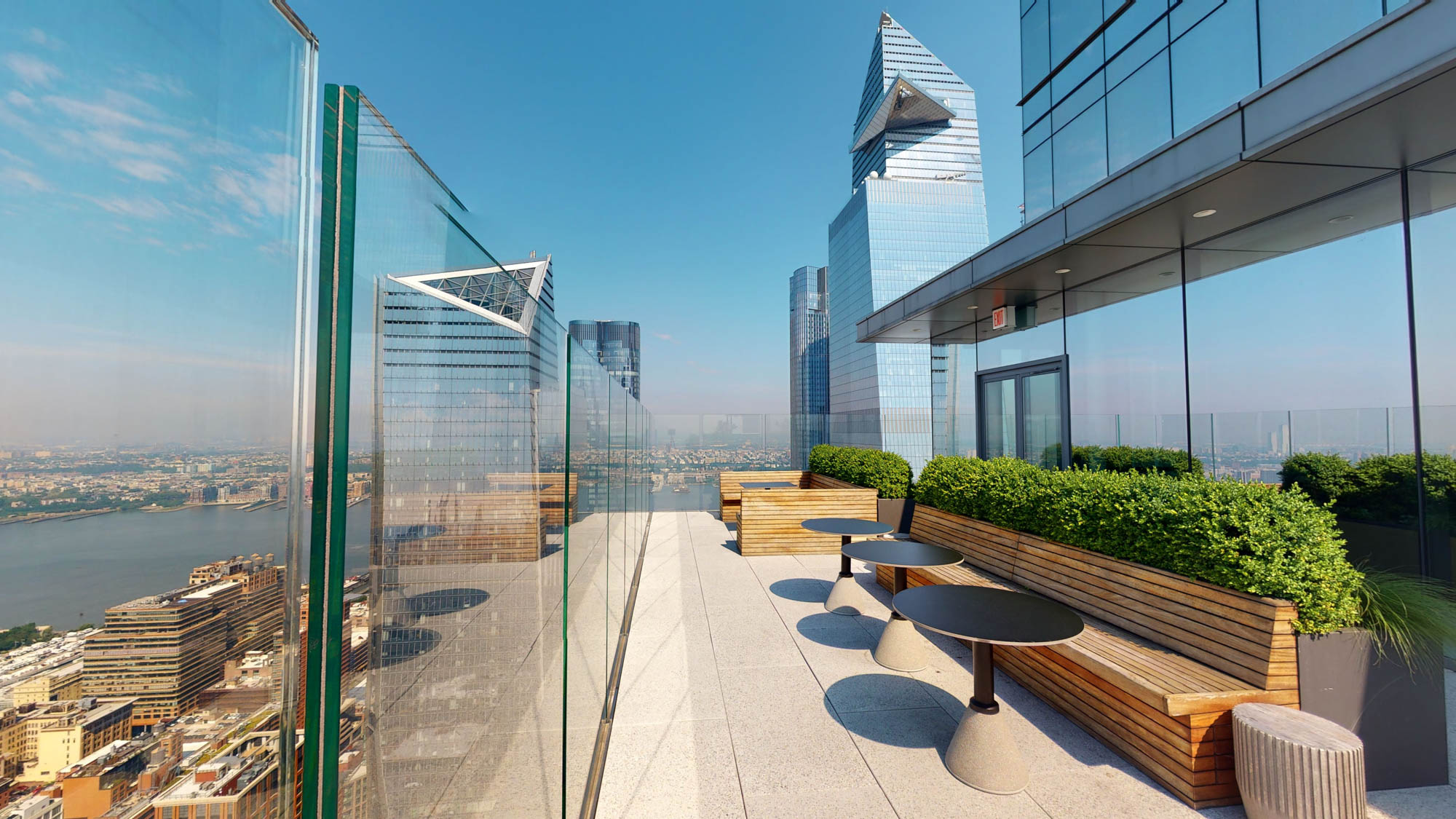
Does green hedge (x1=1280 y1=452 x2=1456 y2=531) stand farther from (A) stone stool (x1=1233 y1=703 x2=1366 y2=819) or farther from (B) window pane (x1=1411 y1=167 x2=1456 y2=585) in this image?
(A) stone stool (x1=1233 y1=703 x2=1366 y2=819)

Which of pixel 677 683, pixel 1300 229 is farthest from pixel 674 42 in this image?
pixel 677 683

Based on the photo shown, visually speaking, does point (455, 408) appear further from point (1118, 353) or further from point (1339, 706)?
point (1118, 353)

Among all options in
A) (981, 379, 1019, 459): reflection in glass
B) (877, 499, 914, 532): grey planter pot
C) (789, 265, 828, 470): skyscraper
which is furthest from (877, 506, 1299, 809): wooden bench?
(789, 265, 828, 470): skyscraper

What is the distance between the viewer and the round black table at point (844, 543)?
19.9ft

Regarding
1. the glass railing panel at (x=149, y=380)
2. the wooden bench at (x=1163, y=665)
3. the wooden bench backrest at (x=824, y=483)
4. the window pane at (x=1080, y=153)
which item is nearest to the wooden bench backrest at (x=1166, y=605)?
the wooden bench at (x=1163, y=665)

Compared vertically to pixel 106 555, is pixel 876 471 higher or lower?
lower

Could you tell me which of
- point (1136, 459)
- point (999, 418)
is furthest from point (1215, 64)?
point (999, 418)

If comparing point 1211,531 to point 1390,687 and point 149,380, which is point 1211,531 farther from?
point 149,380

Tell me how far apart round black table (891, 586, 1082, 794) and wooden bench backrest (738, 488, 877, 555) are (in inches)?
216

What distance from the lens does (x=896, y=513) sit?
9711 millimetres

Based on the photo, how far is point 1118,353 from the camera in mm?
7512

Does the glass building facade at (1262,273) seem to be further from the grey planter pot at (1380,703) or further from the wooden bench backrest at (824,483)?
the wooden bench backrest at (824,483)

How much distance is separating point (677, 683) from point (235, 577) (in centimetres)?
422

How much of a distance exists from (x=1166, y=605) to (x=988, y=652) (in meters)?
1.44
